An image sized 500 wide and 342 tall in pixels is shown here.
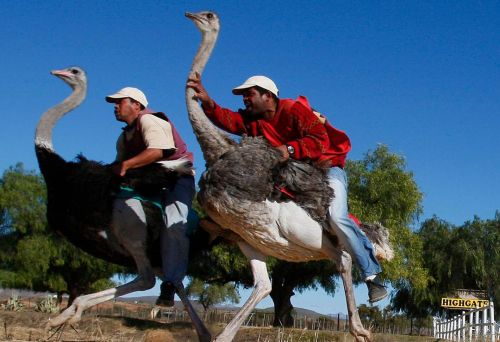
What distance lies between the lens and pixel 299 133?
20.7 ft

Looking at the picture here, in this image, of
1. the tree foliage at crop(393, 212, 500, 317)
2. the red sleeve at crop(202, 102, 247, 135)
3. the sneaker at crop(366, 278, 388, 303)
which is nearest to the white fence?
the sneaker at crop(366, 278, 388, 303)

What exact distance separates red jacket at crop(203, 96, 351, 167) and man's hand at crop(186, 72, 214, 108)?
0.23 feet

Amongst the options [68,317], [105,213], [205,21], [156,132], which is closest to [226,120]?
[156,132]

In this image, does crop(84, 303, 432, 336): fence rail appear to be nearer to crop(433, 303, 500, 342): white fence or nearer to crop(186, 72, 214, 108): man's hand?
crop(186, 72, 214, 108): man's hand

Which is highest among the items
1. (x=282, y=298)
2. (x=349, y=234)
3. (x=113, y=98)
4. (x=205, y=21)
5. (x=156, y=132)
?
(x=282, y=298)

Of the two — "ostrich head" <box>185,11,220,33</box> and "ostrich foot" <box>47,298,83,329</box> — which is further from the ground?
"ostrich head" <box>185,11,220,33</box>

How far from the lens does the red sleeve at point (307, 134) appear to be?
20.3ft

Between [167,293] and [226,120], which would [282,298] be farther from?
[226,120]

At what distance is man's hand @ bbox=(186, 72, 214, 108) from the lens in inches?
258

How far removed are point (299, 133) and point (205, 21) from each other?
59.2 inches

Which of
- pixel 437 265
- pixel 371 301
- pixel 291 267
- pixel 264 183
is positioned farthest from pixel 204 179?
pixel 437 265

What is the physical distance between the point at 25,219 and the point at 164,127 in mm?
32199

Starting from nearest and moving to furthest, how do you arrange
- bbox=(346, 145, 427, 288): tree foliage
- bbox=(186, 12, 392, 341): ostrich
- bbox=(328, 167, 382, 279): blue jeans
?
bbox=(186, 12, 392, 341): ostrich, bbox=(328, 167, 382, 279): blue jeans, bbox=(346, 145, 427, 288): tree foliage

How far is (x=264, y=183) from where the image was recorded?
5855mm
